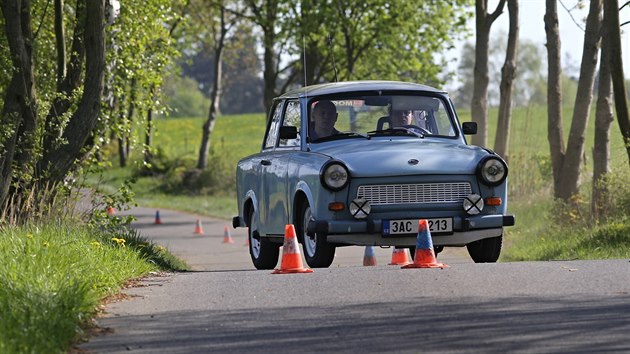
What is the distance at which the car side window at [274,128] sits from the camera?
16.0 m

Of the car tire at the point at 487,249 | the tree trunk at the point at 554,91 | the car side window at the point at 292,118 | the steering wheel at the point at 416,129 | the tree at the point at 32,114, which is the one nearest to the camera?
the car tire at the point at 487,249

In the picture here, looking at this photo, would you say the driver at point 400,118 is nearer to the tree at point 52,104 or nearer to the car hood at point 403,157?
the car hood at point 403,157

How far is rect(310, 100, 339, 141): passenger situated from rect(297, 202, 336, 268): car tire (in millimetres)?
893

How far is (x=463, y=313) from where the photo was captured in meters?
9.67

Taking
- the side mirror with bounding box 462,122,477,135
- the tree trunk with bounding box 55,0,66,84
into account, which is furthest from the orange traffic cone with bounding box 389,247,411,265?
the tree trunk with bounding box 55,0,66,84

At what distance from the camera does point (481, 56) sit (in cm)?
2962

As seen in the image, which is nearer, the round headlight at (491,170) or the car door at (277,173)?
the round headlight at (491,170)

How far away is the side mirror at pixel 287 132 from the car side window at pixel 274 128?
104cm

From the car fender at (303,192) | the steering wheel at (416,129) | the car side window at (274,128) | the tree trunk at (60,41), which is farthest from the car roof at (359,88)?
the tree trunk at (60,41)

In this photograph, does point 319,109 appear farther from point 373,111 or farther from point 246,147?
point 246,147

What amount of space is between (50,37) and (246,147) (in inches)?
1983

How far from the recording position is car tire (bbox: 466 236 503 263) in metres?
14.4

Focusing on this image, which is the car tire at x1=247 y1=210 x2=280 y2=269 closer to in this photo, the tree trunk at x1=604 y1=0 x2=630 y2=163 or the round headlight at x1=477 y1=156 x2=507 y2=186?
the round headlight at x1=477 y1=156 x2=507 y2=186

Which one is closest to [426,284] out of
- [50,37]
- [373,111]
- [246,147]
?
[373,111]
